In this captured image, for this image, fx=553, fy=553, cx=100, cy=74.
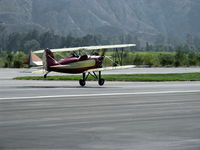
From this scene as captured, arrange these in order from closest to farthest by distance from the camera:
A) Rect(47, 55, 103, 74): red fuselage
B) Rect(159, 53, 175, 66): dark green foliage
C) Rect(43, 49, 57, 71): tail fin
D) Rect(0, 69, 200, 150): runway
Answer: Rect(0, 69, 200, 150): runway < Rect(43, 49, 57, 71): tail fin < Rect(47, 55, 103, 74): red fuselage < Rect(159, 53, 175, 66): dark green foliage

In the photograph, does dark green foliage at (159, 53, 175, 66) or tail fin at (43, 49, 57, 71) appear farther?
dark green foliage at (159, 53, 175, 66)

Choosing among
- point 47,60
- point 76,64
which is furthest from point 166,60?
point 47,60

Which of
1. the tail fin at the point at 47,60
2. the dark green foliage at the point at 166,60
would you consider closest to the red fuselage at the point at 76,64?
the tail fin at the point at 47,60

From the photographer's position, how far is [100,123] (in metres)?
15.8

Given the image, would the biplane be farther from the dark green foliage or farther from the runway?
the dark green foliage

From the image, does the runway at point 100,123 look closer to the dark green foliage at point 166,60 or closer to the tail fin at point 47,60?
the tail fin at point 47,60

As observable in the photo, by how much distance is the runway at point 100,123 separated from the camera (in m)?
12.3

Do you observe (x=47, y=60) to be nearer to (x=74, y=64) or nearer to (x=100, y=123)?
(x=74, y=64)

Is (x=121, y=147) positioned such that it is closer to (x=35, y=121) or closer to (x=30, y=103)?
(x=35, y=121)

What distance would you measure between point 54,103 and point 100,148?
1095cm

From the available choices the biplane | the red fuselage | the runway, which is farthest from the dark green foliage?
the runway

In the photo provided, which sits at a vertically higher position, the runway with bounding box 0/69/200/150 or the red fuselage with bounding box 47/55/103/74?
the red fuselage with bounding box 47/55/103/74

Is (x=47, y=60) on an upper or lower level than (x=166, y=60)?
upper

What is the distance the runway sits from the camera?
1227cm
